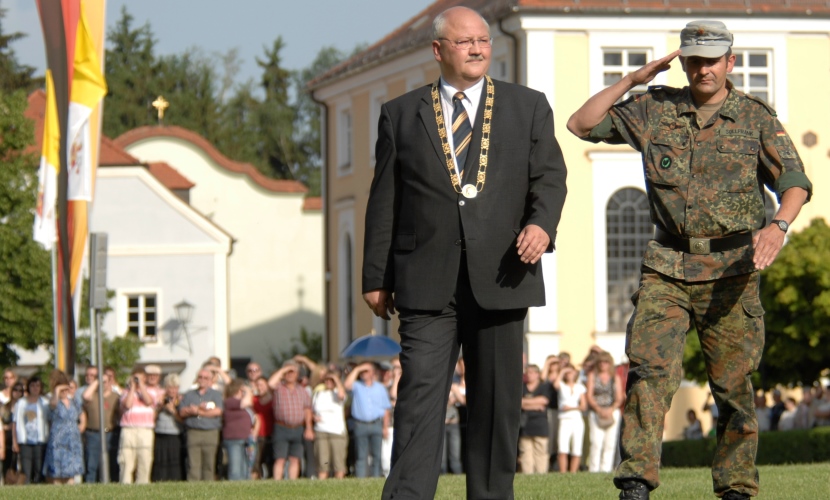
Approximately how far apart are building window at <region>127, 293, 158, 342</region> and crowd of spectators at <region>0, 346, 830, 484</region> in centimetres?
3564

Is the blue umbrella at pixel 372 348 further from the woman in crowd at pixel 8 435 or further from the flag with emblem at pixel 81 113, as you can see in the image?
the flag with emblem at pixel 81 113

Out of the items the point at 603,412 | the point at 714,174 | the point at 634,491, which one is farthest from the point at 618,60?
the point at 634,491

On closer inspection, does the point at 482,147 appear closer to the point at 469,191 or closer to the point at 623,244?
the point at 469,191

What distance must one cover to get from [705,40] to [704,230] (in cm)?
84

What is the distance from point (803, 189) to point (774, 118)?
1.32 ft

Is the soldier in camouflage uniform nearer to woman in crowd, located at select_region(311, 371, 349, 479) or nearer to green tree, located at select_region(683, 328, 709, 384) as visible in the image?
woman in crowd, located at select_region(311, 371, 349, 479)

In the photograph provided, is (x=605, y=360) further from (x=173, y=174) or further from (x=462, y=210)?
(x=173, y=174)

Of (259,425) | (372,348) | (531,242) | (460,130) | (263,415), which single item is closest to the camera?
(531,242)

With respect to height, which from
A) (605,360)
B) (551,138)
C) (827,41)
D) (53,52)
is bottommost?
(605,360)

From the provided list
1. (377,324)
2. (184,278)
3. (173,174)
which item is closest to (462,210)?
(377,324)

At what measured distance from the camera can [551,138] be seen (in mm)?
7301

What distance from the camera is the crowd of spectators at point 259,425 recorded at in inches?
826

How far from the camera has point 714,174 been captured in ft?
24.9

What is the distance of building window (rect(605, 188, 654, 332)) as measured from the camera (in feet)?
138
